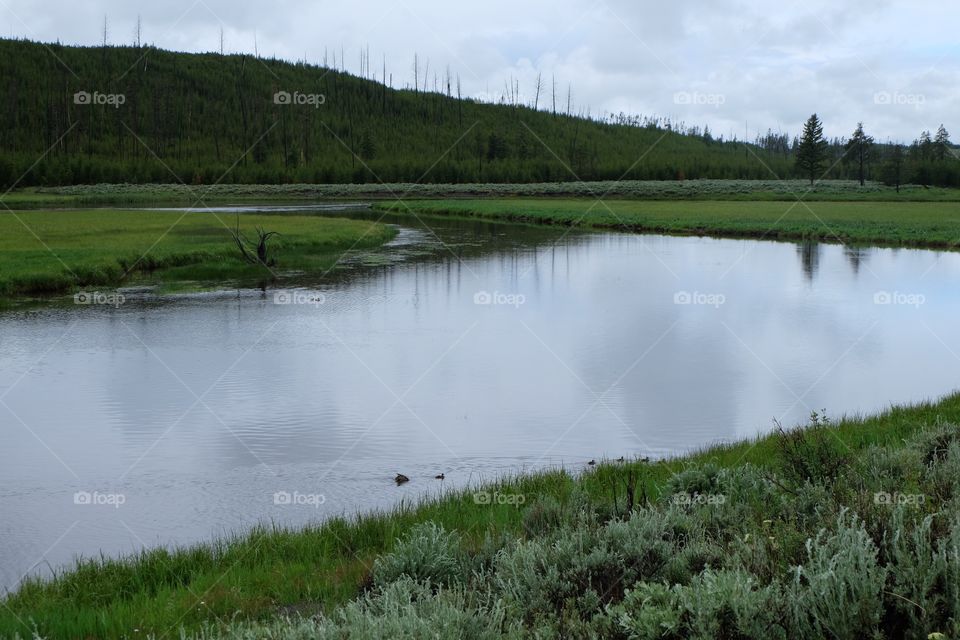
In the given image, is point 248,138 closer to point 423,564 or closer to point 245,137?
point 245,137

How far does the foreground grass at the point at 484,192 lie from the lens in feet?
324

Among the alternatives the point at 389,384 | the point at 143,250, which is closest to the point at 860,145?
the point at 143,250

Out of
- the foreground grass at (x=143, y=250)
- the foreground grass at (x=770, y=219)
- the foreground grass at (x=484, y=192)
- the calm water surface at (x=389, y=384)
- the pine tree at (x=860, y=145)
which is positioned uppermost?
the pine tree at (x=860, y=145)

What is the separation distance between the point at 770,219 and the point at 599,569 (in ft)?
199

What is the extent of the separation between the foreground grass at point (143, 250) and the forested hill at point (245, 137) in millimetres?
75078

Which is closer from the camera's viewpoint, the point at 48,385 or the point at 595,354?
the point at 48,385

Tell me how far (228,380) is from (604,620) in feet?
47.0

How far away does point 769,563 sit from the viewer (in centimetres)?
548

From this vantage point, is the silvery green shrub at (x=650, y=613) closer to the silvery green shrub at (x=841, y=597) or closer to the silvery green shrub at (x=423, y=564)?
the silvery green shrub at (x=841, y=597)

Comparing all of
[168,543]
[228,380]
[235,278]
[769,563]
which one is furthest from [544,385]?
[235,278]

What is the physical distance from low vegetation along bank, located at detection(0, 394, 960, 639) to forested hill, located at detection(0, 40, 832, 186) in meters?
121

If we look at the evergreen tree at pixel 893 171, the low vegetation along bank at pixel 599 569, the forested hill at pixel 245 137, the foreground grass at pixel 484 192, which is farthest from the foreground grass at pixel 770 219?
the forested hill at pixel 245 137

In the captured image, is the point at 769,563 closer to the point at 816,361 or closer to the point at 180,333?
the point at 816,361

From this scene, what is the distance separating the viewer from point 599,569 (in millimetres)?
5934
